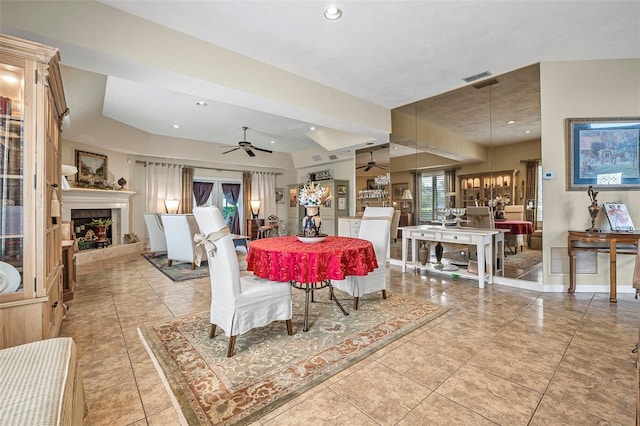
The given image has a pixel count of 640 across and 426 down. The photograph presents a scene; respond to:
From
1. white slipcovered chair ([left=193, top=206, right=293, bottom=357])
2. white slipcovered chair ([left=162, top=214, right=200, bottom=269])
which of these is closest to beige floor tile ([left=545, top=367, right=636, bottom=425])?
white slipcovered chair ([left=193, top=206, right=293, bottom=357])

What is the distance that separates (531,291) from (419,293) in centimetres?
148

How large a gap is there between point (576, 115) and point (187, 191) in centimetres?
871

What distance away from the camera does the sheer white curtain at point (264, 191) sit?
9719mm

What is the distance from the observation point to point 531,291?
140 inches

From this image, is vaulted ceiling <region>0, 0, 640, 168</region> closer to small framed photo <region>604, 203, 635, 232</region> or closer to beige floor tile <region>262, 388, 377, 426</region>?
small framed photo <region>604, 203, 635, 232</region>

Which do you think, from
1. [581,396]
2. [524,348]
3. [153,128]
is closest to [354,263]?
[524,348]

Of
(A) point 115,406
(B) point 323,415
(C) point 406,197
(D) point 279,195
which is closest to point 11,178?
(A) point 115,406

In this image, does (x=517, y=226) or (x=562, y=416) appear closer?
(x=562, y=416)

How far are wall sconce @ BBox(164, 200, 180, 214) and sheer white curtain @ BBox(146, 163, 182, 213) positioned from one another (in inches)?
4.2

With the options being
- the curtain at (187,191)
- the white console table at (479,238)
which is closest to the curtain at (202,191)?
the curtain at (187,191)

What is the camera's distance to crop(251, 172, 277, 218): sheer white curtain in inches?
383

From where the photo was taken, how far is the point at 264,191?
32.4 feet

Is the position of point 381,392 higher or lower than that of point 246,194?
lower

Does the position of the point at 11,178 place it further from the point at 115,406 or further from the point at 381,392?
the point at 381,392
